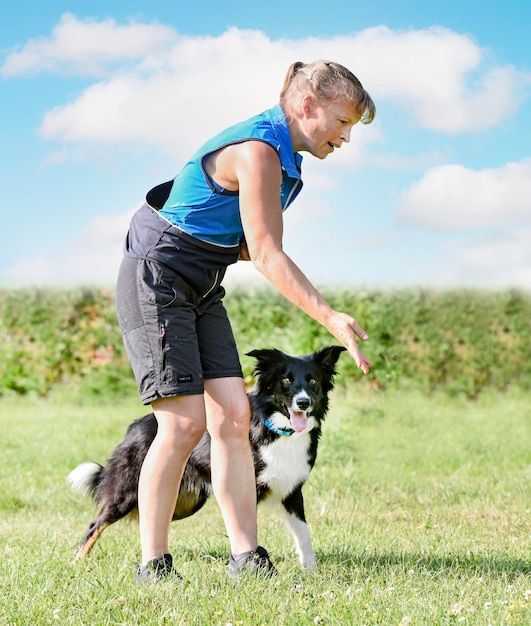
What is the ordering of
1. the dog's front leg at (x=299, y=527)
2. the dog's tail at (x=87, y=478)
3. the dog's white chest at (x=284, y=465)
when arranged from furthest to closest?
the dog's tail at (x=87, y=478) → the dog's white chest at (x=284, y=465) → the dog's front leg at (x=299, y=527)

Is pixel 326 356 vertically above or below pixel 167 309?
below

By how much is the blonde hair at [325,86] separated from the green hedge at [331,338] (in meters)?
5.64

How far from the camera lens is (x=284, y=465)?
4203mm

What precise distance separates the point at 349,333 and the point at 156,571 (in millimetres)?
1247

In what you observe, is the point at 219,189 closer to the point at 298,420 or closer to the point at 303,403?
the point at 303,403

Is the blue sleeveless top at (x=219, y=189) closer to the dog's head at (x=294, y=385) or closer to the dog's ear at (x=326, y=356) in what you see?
the dog's head at (x=294, y=385)

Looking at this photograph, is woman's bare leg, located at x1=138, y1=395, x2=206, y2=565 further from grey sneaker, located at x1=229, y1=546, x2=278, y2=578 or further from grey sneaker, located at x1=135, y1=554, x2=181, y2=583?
Answer: grey sneaker, located at x1=229, y1=546, x2=278, y2=578

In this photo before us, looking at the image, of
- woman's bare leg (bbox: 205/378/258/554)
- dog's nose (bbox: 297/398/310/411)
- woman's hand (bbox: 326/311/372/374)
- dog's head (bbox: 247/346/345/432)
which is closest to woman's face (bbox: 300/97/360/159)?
woman's hand (bbox: 326/311/372/374)

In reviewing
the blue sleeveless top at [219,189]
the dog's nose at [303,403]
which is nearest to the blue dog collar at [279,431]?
the dog's nose at [303,403]

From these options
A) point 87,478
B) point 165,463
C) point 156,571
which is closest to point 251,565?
point 156,571

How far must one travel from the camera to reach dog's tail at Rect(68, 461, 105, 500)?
4547 millimetres

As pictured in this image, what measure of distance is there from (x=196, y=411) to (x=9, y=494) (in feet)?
10.6

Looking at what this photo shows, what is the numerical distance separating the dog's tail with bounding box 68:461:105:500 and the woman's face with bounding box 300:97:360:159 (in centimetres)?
228

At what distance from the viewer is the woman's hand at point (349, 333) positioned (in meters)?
2.97
